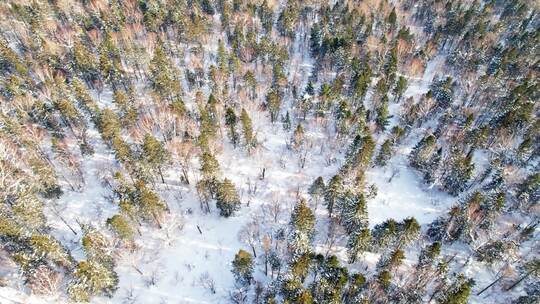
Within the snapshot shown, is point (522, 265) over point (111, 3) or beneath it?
beneath

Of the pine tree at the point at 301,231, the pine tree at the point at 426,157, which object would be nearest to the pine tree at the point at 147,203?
the pine tree at the point at 301,231

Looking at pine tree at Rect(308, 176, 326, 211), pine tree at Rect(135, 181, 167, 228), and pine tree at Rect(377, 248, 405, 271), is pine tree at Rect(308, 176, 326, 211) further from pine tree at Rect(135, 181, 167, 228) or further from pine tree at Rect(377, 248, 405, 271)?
pine tree at Rect(135, 181, 167, 228)

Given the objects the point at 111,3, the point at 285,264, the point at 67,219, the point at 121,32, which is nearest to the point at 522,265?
the point at 285,264

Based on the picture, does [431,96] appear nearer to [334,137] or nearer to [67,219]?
[334,137]

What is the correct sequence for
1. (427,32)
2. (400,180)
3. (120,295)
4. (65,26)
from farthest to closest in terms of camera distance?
(427,32)
(65,26)
(400,180)
(120,295)

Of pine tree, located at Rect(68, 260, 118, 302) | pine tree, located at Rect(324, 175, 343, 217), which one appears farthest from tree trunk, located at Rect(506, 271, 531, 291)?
pine tree, located at Rect(68, 260, 118, 302)

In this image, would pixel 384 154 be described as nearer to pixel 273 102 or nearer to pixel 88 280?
pixel 273 102

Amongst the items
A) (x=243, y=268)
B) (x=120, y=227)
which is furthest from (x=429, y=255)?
(x=120, y=227)
